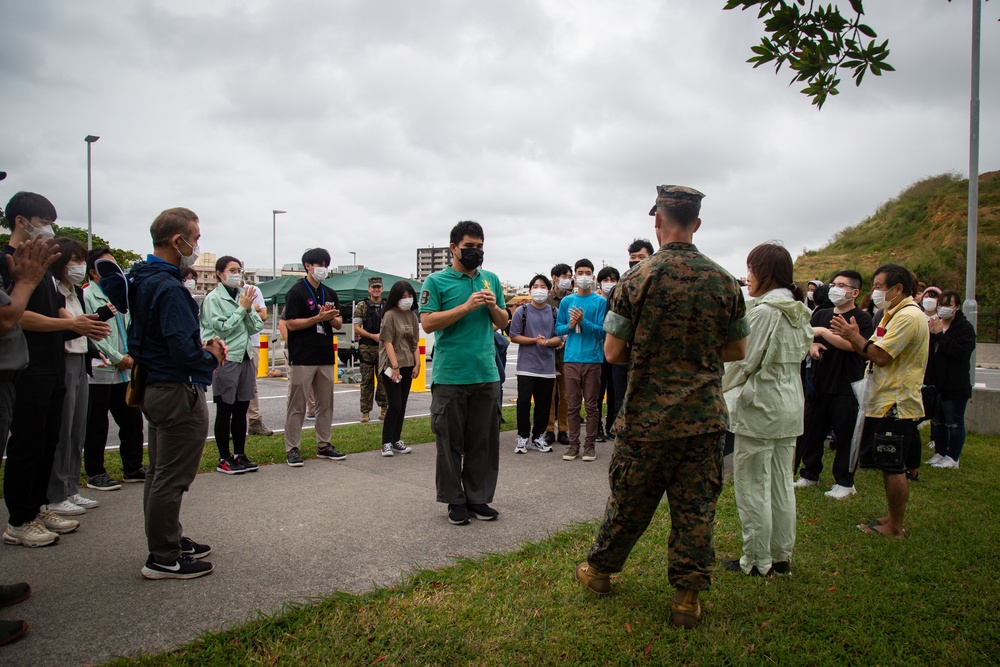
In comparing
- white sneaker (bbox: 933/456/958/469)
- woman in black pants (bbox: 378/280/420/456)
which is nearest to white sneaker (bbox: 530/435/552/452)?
woman in black pants (bbox: 378/280/420/456)

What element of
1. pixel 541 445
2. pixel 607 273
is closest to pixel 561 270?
pixel 607 273

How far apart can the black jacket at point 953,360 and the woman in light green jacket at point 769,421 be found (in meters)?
4.27

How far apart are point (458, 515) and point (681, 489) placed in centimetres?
196

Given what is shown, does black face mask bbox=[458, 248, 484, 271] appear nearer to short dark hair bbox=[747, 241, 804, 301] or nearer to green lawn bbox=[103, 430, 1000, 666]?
short dark hair bbox=[747, 241, 804, 301]

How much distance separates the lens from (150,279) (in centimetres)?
350

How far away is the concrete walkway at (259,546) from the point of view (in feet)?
9.66

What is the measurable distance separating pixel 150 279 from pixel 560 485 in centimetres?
377

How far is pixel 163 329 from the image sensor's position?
3.46 meters

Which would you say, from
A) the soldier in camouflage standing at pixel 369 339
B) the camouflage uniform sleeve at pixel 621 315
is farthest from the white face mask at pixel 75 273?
the soldier in camouflage standing at pixel 369 339

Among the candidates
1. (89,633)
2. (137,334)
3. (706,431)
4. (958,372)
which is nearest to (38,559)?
(89,633)

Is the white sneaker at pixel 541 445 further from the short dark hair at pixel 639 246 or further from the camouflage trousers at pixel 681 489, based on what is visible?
the camouflage trousers at pixel 681 489

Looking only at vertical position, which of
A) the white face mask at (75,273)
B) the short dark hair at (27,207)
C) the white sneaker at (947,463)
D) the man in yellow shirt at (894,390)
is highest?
the short dark hair at (27,207)

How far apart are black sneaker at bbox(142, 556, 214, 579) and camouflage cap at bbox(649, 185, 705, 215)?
128 inches

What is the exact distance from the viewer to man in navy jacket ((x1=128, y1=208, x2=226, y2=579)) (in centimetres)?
346
